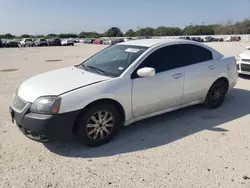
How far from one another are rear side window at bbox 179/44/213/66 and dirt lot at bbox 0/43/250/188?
1132mm

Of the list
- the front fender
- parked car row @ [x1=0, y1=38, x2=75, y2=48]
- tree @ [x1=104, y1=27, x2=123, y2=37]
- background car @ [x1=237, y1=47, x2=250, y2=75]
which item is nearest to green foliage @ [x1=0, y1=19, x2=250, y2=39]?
tree @ [x1=104, y1=27, x2=123, y2=37]

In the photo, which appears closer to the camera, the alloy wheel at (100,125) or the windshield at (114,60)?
the alloy wheel at (100,125)

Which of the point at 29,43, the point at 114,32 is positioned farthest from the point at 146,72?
the point at 114,32

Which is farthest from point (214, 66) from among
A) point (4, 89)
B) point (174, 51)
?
point (4, 89)

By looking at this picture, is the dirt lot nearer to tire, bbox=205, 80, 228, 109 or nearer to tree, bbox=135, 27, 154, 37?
tire, bbox=205, 80, 228, 109

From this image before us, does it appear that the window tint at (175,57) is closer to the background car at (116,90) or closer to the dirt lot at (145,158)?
the background car at (116,90)

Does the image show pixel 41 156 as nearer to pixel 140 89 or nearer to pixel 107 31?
pixel 140 89

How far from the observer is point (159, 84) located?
14.1 feet

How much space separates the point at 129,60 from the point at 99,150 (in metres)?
1.55

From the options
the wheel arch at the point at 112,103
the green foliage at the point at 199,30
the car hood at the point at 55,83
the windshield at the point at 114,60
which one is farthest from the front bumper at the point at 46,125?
the green foliage at the point at 199,30

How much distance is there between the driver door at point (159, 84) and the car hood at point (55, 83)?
0.61m

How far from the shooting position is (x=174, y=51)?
15.6ft

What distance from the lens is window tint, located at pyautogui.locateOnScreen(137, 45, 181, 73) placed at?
171 inches

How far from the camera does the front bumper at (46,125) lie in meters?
→ 3.38
